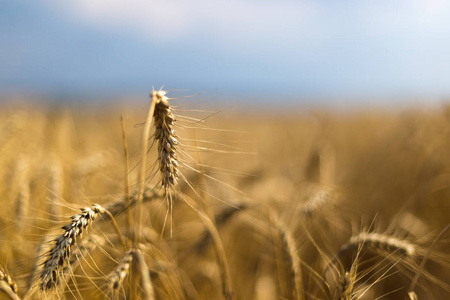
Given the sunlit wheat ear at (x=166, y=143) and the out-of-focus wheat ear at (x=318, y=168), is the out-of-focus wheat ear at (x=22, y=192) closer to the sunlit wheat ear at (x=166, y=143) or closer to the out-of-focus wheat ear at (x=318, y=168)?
the sunlit wheat ear at (x=166, y=143)

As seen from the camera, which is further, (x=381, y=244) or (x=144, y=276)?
(x=381, y=244)

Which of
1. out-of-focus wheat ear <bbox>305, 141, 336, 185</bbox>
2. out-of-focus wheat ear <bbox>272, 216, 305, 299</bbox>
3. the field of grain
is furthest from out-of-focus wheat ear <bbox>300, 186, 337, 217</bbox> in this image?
out-of-focus wheat ear <bbox>305, 141, 336, 185</bbox>

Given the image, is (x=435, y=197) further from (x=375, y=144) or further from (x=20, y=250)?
(x=20, y=250)

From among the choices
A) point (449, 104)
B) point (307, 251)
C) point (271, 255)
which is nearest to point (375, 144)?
point (449, 104)

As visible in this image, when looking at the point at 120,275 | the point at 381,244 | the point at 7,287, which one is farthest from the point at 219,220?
the point at 7,287

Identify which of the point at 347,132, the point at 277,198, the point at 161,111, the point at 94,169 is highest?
the point at 161,111

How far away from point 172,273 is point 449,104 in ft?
Result: 9.53

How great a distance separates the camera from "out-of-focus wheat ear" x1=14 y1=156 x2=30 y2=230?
178cm

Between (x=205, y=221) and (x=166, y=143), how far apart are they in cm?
69

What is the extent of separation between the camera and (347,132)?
7.43 m

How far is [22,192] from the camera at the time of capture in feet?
6.15

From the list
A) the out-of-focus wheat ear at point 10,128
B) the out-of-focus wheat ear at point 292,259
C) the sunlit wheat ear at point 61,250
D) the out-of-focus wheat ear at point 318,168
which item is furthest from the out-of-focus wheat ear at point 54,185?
the out-of-focus wheat ear at point 318,168

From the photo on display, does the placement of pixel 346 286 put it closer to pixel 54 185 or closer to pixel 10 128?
pixel 54 185

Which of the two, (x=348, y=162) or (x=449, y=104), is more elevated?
(x=449, y=104)
